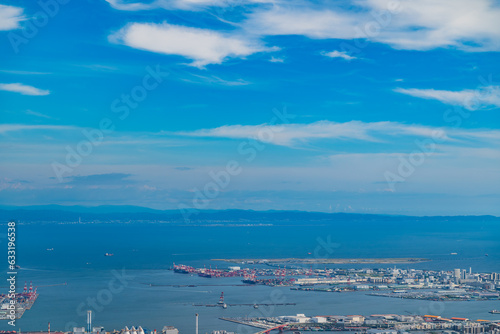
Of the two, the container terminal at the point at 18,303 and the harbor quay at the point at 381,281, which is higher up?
the harbor quay at the point at 381,281

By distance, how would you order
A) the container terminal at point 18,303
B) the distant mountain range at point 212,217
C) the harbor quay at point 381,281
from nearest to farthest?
the container terminal at point 18,303 < the harbor quay at point 381,281 < the distant mountain range at point 212,217

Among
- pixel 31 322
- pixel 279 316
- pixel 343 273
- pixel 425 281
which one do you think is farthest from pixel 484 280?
pixel 31 322

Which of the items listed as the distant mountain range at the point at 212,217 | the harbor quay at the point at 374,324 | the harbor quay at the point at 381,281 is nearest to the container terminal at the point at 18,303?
the harbor quay at the point at 374,324

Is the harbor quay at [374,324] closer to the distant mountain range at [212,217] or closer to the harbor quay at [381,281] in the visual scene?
the harbor quay at [381,281]

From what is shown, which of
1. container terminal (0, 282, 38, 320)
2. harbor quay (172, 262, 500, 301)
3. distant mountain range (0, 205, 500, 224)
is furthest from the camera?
distant mountain range (0, 205, 500, 224)

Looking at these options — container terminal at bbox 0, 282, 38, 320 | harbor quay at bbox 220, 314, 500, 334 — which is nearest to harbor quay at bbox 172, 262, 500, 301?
harbor quay at bbox 220, 314, 500, 334

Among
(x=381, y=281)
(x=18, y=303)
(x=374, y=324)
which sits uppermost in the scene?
(x=381, y=281)

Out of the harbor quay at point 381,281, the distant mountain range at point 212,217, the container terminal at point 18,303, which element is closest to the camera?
the container terminal at point 18,303

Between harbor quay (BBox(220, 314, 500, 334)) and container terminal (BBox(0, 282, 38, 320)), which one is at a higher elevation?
container terminal (BBox(0, 282, 38, 320))

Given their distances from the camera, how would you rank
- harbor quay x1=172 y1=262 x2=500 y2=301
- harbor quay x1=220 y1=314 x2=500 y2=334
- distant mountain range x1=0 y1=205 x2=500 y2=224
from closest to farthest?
1. harbor quay x1=220 y1=314 x2=500 y2=334
2. harbor quay x1=172 y1=262 x2=500 y2=301
3. distant mountain range x1=0 y1=205 x2=500 y2=224

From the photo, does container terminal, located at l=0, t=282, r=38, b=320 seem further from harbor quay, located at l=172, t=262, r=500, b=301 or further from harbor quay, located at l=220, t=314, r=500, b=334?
harbor quay, located at l=172, t=262, r=500, b=301

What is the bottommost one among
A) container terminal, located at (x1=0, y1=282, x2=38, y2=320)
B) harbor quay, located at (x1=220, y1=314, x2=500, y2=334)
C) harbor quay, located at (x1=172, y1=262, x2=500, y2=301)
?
harbor quay, located at (x1=220, y1=314, x2=500, y2=334)

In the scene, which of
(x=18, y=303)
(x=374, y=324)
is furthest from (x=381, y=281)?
(x=18, y=303)

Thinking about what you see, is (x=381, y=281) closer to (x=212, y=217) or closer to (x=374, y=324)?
(x=374, y=324)
